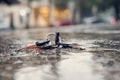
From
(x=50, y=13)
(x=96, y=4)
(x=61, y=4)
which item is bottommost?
(x=50, y=13)

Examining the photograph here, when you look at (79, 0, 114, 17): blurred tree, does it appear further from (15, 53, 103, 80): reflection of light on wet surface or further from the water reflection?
(15, 53, 103, 80): reflection of light on wet surface

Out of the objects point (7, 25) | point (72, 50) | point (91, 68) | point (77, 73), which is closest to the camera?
point (77, 73)

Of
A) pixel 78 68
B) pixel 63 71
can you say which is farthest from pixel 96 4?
pixel 63 71

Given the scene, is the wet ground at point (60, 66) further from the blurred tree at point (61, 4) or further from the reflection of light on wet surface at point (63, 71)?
the blurred tree at point (61, 4)

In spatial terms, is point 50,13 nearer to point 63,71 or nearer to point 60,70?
point 60,70

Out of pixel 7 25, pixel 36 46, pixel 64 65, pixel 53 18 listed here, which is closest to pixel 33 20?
pixel 53 18

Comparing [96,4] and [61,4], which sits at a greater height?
[61,4]

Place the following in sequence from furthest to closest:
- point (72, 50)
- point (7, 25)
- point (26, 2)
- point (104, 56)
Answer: point (26, 2) → point (7, 25) → point (72, 50) → point (104, 56)

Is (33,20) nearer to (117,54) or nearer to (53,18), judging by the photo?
(53,18)

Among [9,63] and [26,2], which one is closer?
[9,63]
